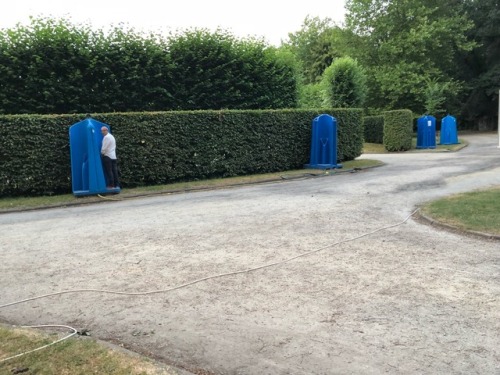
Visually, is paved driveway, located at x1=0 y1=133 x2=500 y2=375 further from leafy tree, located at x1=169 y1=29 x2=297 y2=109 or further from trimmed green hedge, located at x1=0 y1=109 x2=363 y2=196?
leafy tree, located at x1=169 y1=29 x2=297 y2=109

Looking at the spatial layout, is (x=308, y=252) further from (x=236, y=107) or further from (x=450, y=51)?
(x=450, y=51)

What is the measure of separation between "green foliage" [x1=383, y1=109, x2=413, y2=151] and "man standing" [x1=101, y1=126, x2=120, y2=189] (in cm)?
1791

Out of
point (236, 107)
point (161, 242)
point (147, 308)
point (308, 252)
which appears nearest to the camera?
point (147, 308)

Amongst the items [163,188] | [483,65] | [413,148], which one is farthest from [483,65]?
[163,188]

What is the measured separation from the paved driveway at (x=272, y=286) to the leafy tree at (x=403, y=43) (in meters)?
31.4

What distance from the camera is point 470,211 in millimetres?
7680

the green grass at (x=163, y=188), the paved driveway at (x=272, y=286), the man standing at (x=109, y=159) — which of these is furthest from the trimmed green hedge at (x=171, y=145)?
the paved driveway at (x=272, y=286)

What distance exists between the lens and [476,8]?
44281 mm

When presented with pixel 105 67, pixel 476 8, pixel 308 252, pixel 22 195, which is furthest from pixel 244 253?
pixel 476 8

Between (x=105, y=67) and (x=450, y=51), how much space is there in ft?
117

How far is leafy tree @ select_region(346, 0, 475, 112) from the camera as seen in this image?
36.7m

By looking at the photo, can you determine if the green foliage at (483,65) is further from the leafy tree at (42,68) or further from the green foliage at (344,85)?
the leafy tree at (42,68)

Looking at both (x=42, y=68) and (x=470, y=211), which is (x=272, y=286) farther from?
(x=42, y=68)

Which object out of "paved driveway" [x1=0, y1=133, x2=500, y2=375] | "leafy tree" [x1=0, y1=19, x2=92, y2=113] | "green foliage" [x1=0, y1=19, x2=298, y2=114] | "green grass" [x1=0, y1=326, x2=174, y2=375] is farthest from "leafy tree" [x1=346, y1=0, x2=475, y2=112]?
"green grass" [x1=0, y1=326, x2=174, y2=375]
